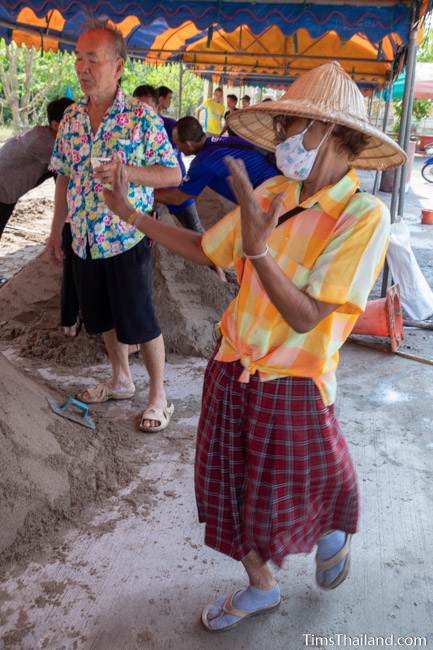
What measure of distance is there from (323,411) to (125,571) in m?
1.00

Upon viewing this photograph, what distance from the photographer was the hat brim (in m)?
1.43

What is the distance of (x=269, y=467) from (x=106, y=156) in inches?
64.2

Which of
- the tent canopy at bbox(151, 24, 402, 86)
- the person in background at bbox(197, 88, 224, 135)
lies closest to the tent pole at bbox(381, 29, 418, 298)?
the tent canopy at bbox(151, 24, 402, 86)

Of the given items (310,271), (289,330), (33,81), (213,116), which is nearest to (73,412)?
(289,330)

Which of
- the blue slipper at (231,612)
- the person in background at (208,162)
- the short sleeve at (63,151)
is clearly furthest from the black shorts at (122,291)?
the blue slipper at (231,612)

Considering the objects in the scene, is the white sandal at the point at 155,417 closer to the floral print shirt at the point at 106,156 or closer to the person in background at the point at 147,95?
the floral print shirt at the point at 106,156

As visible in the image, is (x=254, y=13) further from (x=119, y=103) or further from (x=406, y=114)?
(x=119, y=103)

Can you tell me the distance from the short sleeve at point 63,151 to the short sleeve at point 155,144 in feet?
1.26

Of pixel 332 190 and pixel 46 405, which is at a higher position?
pixel 332 190

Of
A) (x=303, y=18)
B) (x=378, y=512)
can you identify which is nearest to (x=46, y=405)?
(x=378, y=512)

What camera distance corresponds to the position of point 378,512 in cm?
247

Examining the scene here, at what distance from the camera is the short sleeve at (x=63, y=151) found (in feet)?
9.10

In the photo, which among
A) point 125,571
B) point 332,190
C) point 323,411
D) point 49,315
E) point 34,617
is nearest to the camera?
point 332,190

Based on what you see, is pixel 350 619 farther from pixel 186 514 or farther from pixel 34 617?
pixel 34 617
